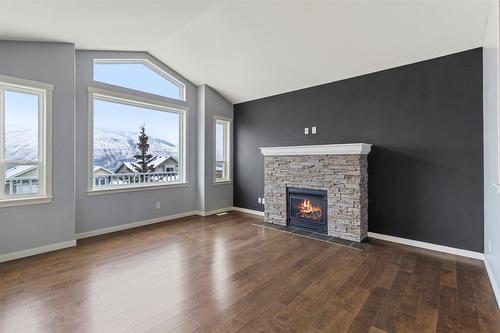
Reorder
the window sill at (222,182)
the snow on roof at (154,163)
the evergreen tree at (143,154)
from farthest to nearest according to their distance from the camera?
the window sill at (222,182) → the evergreen tree at (143,154) → the snow on roof at (154,163)

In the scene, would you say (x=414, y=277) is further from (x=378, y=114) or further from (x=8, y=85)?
(x=8, y=85)

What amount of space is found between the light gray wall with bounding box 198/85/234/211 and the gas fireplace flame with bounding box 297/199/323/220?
6.86 ft

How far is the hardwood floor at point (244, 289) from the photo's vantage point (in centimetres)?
190

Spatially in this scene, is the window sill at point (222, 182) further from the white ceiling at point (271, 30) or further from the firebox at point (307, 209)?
the white ceiling at point (271, 30)

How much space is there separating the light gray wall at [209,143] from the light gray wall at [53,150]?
Answer: 2466mm

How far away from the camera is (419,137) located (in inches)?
141

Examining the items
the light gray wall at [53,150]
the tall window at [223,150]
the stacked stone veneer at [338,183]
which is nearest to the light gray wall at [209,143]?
the tall window at [223,150]

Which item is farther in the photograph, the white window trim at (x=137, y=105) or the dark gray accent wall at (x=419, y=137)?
the white window trim at (x=137, y=105)

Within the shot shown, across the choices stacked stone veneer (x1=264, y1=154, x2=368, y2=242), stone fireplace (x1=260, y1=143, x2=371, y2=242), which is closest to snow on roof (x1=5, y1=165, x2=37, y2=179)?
stone fireplace (x1=260, y1=143, x2=371, y2=242)

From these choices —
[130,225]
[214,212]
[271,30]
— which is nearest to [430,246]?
[271,30]

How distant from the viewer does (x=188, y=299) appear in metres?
2.21

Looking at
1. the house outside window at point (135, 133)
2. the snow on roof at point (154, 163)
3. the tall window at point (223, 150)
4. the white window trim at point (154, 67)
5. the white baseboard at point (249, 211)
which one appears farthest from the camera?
the tall window at point (223, 150)

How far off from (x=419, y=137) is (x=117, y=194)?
197 inches

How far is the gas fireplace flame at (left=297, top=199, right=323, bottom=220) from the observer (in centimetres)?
432
